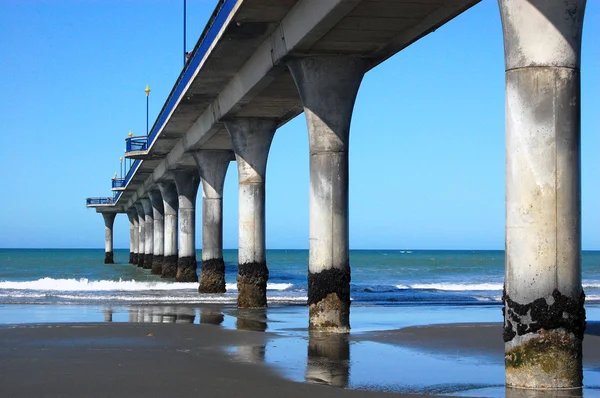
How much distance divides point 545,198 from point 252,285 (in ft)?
49.9

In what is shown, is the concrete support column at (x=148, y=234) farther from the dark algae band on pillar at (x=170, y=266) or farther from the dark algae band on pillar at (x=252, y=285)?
the dark algae band on pillar at (x=252, y=285)

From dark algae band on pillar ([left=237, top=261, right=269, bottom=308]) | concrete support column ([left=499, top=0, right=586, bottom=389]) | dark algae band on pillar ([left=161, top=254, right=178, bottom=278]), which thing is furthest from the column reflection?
dark algae band on pillar ([left=161, top=254, right=178, bottom=278])

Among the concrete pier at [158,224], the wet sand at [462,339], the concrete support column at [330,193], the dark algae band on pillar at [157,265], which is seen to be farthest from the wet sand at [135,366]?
the concrete pier at [158,224]

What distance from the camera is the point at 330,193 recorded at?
17375mm

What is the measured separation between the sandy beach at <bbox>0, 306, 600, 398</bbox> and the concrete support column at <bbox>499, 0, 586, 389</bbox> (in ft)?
1.42

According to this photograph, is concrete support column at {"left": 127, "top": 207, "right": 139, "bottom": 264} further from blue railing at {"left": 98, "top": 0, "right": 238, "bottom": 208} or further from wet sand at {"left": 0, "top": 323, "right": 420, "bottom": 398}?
wet sand at {"left": 0, "top": 323, "right": 420, "bottom": 398}

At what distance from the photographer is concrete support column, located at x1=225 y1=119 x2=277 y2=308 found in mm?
24641

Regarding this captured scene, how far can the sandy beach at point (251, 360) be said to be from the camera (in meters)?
10.1

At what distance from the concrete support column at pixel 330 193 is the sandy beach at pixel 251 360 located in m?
0.64

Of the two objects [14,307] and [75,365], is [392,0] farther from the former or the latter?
[14,307]

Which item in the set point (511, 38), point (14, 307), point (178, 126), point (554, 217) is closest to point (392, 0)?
point (511, 38)

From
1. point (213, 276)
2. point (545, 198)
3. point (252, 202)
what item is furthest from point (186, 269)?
point (545, 198)

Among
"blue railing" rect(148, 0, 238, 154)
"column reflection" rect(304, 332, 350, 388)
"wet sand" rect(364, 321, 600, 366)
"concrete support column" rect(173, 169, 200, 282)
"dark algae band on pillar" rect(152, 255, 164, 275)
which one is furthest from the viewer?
"dark algae band on pillar" rect(152, 255, 164, 275)

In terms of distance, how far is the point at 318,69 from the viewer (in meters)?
17.7
